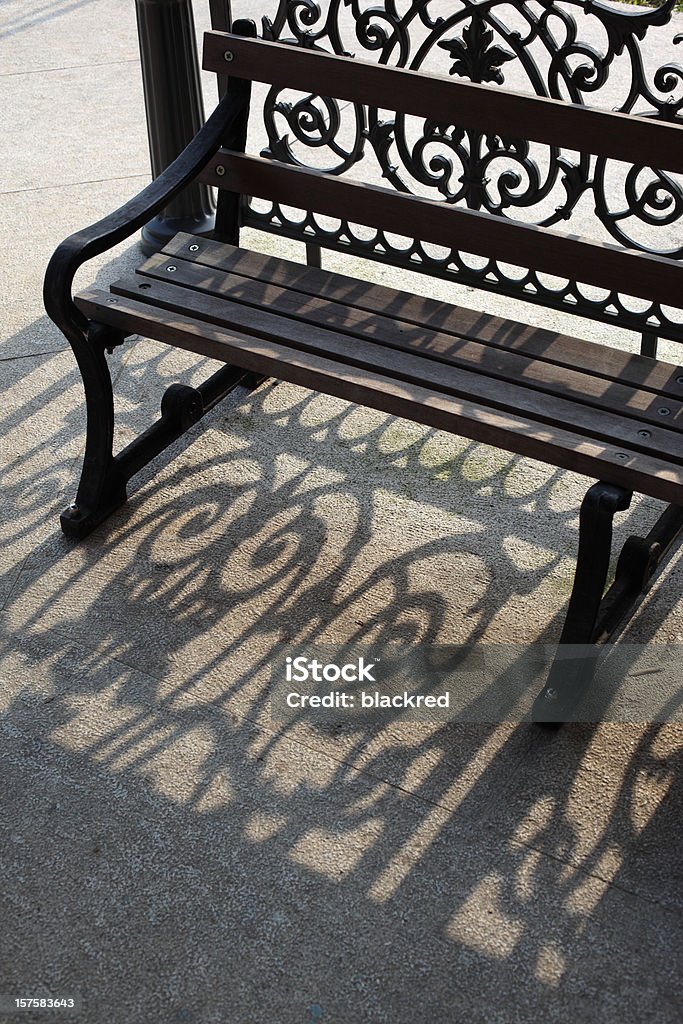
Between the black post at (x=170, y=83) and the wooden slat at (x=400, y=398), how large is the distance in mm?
1438

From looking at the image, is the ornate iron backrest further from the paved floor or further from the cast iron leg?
the cast iron leg

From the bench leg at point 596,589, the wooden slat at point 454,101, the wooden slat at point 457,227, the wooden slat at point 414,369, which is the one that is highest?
the wooden slat at point 454,101

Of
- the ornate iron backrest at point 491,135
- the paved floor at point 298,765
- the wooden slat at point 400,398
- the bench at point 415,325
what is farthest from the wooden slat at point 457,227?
the paved floor at point 298,765

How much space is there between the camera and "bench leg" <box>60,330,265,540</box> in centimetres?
322

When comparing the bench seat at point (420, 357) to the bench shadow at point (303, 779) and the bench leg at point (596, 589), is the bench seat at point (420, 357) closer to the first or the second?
the bench leg at point (596, 589)

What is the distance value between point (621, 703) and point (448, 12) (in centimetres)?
554

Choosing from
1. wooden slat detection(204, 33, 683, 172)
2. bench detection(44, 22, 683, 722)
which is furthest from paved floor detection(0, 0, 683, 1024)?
wooden slat detection(204, 33, 683, 172)

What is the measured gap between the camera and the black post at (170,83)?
13.9 feet

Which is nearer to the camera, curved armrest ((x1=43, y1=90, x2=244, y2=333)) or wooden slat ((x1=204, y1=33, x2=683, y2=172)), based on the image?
wooden slat ((x1=204, y1=33, x2=683, y2=172))

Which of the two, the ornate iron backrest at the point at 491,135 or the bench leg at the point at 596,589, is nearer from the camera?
the bench leg at the point at 596,589

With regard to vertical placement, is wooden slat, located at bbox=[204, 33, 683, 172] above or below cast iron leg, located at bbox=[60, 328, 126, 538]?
above

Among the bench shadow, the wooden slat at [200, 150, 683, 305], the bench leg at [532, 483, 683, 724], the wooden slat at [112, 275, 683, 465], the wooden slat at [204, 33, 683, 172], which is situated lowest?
the bench shadow

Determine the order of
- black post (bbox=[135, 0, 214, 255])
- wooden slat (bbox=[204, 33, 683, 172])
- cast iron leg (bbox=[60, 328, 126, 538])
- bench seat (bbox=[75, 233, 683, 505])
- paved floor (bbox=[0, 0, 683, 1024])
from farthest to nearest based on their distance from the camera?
black post (bbox=[135, 0, 214, 255]) < cast iron leg (bbox=[60, 328, 126, 538]) < wooden slat (bbox=[204, 33, 683, 172]) < bench seat (bbox=[75, 233, 683, 505]) < paved floor (bbox=[0, 0, 683, 1024])

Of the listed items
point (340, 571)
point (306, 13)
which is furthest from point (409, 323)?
point (306, 13)
